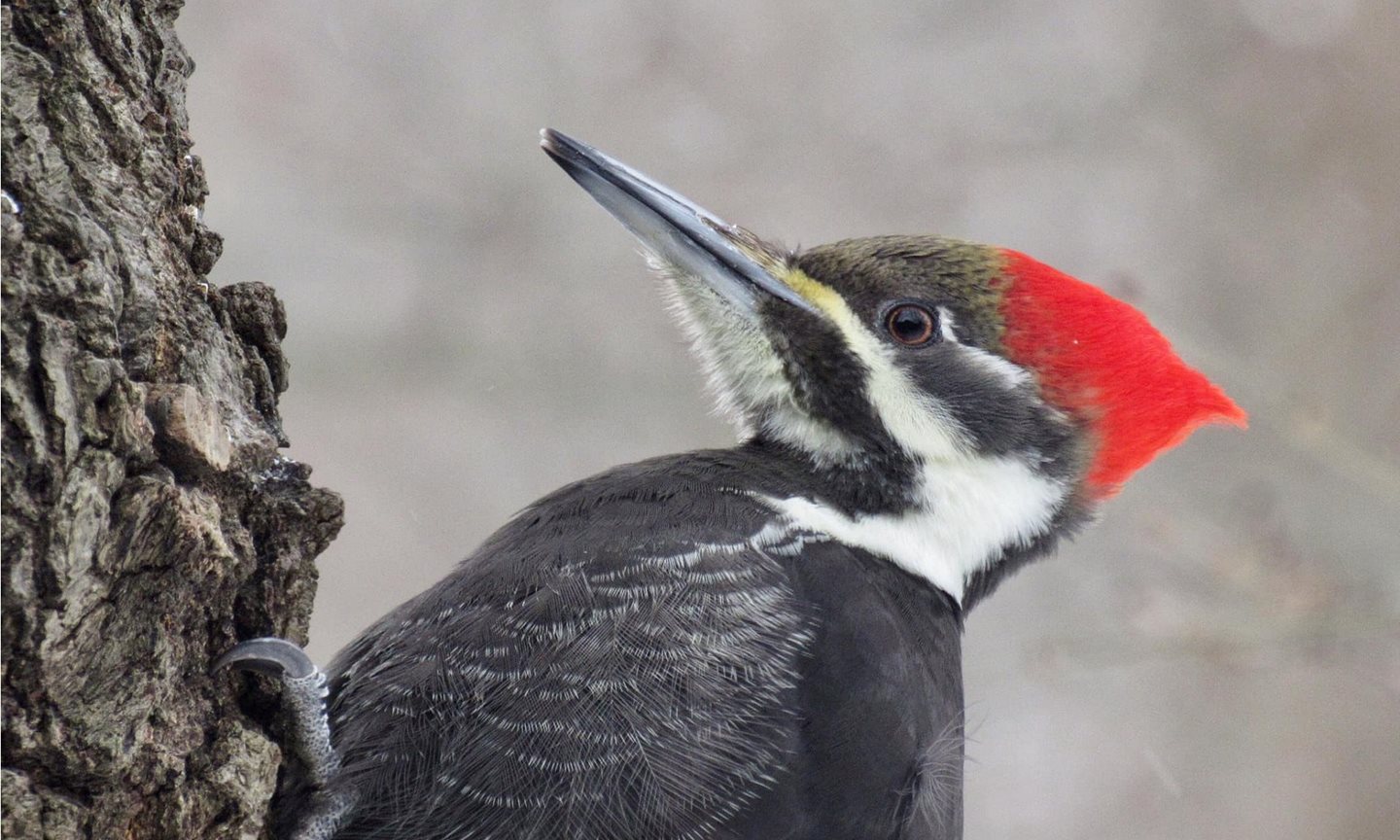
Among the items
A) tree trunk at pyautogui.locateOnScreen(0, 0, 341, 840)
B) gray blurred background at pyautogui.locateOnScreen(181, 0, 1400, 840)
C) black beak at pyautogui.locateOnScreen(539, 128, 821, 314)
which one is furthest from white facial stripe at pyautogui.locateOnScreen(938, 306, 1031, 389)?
gray blurred background at pyautogui.locateOnScreen(181, 0, 1400, 840)

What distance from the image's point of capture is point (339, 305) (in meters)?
6.18

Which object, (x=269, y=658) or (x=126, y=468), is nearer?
(x=126, y=468)

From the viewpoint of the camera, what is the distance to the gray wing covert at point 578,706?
246 cm

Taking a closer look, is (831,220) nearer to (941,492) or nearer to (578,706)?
(941,492)

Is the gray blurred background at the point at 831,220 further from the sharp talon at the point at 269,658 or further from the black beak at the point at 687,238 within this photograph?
the sharp talon at the point at 269,658

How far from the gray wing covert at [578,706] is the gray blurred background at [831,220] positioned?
3732mm

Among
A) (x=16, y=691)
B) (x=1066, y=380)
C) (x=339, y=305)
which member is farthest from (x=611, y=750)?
(x=339, y=305)

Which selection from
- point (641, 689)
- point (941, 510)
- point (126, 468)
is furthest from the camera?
point (941, 510)

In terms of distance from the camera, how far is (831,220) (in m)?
6.53

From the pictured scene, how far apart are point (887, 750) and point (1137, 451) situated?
3.51 feet

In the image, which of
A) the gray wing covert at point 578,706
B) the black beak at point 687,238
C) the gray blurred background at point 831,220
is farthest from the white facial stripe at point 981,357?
the gray blurred background at point 831,220

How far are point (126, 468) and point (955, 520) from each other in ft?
5.71

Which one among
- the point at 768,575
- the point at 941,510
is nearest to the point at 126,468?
the point at 768,575

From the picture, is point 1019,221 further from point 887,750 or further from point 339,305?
point 887,750
